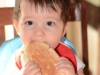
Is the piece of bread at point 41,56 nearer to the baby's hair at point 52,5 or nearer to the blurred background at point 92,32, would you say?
the baby's hair at point 52,5

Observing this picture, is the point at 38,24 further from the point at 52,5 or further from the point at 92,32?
the point at 92,32

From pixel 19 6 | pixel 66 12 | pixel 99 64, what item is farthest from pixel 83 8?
pixel 99 64

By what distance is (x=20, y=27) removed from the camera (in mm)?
845

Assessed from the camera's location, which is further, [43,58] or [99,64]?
[99,64]

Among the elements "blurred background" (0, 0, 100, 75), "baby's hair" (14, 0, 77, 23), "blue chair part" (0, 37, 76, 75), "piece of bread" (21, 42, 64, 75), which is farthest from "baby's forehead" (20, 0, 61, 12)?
"blurred background" (0, 0, 100, 75)

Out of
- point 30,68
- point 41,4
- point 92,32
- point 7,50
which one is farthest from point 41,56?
point 92,32

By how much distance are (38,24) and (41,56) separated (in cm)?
11

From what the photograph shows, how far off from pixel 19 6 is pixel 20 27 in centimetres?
8

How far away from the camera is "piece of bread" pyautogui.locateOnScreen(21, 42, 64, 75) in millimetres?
785

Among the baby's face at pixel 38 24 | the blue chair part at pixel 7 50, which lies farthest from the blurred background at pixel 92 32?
the baby's face at pixel 38 24

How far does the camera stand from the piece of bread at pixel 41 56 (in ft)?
2.57

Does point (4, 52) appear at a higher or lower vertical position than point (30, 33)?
lower

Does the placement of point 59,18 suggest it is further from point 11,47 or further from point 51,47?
point 11,47

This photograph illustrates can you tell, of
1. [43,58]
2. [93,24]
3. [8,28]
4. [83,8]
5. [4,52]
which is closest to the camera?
[43,58]
